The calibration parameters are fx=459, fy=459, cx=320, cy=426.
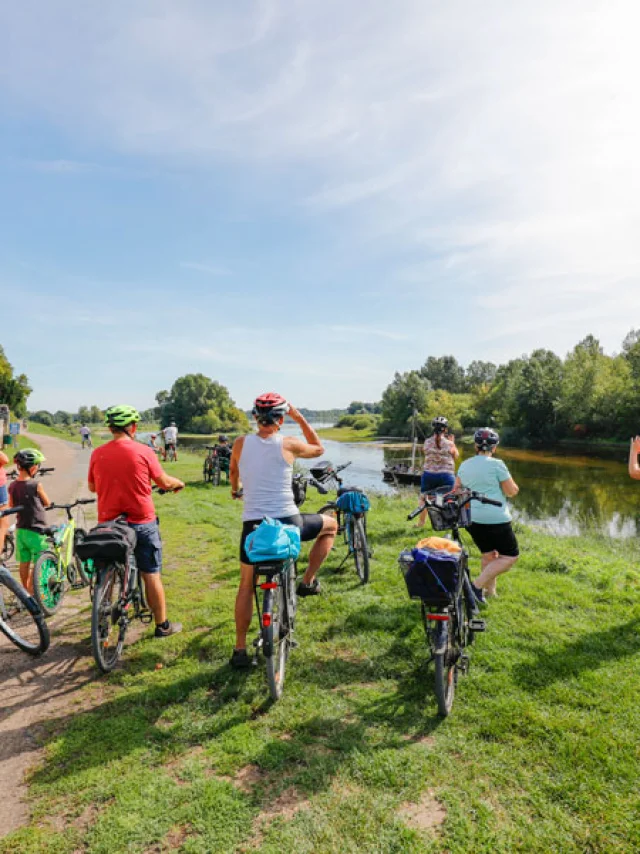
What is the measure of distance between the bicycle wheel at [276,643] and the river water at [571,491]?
915 cm

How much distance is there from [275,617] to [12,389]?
57992mm

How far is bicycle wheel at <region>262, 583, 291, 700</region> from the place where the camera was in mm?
3643

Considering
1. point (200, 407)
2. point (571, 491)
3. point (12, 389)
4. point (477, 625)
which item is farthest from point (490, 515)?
point (200, 407)

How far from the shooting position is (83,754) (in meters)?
3.25

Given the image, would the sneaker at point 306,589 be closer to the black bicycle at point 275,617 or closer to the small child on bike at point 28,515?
the black bicycle at point 275,617

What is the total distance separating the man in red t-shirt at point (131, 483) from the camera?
449 centimetres

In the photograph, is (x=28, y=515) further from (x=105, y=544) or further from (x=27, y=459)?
(x=105, y=544)

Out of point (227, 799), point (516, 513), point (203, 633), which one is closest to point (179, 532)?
point (203, 633)

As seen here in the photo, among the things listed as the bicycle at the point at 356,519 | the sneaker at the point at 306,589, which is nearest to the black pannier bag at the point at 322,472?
the bicycle at the point at 356,519

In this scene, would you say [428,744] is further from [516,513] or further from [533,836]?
[516,513]

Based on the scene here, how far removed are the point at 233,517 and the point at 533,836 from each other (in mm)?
9450

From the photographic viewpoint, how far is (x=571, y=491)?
1059 inches

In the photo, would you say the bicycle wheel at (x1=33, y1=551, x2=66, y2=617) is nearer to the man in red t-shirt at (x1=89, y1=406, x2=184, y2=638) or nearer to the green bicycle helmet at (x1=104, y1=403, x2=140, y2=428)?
the man in red t-shirt at (x1=89, y1=406, x2=184, y2=638)

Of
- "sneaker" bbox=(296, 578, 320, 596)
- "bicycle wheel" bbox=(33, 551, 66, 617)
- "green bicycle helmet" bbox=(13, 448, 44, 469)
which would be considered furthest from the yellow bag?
"green bicycle helmet" bbox=(13, 448, 44, 469)
